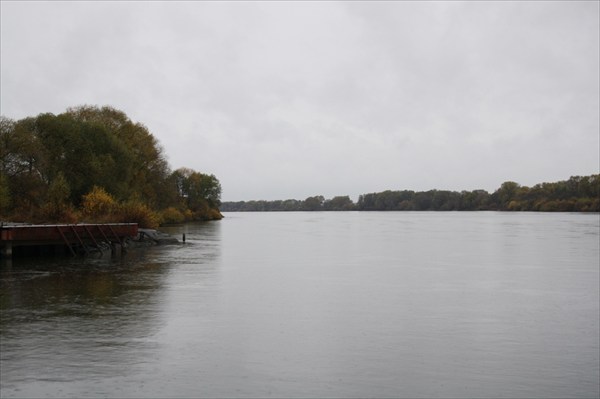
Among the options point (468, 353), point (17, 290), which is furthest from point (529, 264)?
point (17, 290)

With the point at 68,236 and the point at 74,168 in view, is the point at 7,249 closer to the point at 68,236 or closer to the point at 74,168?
the point at 68,236

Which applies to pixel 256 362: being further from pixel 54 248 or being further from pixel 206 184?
pixel 206 184

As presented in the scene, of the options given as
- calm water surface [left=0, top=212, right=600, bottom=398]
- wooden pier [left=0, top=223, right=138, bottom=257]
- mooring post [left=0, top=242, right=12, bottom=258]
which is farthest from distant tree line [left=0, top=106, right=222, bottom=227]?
calm water surface [left=0, top=212, right=600, bottom=398]

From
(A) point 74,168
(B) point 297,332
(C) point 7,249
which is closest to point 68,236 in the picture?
(C) point 7,249

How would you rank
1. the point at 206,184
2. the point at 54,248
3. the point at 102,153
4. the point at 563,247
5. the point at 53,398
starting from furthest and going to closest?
the point at 206,184 < the point at 102,153 < the point at 563,247 < the point at 54,248 < the point at 53,398

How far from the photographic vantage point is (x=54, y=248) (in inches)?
1455

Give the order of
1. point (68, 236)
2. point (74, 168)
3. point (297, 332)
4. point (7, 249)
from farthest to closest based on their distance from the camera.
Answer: point (74, 168)
point (68, 236)
point (7, 249)
point (297, 332)

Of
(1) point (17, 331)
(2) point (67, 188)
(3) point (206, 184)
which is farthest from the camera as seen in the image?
(3) point (206, 184)

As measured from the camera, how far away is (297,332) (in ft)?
48.5

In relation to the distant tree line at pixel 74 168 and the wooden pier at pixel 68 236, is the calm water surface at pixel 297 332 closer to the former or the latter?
the wooden pier at pixel 68 236

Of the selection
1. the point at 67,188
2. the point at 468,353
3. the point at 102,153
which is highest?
the point at 102,153

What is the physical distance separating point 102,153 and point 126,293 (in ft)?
133

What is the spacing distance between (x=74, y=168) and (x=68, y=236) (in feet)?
68.1

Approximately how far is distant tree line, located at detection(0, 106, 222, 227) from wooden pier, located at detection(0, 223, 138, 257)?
20.4 feet
